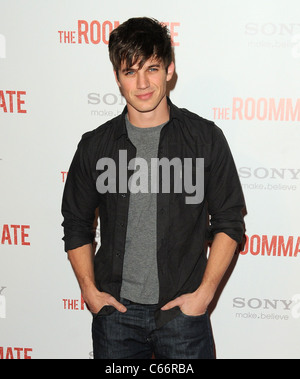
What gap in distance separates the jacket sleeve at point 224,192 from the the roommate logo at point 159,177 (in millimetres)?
65

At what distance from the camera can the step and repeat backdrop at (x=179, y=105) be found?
110 inches

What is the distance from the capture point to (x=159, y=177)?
228 centimetres

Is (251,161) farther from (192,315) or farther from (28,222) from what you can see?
(28,222)

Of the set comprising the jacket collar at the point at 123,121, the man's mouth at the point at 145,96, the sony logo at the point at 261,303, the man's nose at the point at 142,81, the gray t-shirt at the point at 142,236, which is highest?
the man's nose at the point at 142,81

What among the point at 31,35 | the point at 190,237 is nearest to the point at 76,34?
the point at 31,35

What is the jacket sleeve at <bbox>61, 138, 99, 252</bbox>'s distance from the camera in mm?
2414

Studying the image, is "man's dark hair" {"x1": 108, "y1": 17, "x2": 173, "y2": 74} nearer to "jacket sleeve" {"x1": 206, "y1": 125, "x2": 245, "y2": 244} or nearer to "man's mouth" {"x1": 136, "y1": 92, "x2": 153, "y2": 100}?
"man's mouth" {"x1": 136, "y1": 92, "x2": 153, "y2": 100}

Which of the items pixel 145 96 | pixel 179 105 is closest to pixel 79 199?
pixel 145 96

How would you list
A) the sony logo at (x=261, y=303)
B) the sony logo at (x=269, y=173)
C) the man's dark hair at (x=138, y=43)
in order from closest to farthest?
the man's dark hair at (x=138, y=43) → the sony logo at (x=269, y=173) → the sony logo at (x=261, y=303)

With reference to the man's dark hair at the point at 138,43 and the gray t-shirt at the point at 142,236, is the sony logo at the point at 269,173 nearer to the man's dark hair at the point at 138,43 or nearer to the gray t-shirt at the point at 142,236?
the gray t-shirt at the point at 142,236

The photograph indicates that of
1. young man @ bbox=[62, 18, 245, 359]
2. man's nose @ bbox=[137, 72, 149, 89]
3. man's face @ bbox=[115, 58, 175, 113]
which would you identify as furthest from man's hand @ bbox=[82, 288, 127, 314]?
man's nose @ bbox=[137, 72, 149, 89]

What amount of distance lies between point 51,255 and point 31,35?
1.46 metres

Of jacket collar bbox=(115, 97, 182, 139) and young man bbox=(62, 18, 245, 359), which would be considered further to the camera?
jacket collar bbox=(115, 97, 182, 139)

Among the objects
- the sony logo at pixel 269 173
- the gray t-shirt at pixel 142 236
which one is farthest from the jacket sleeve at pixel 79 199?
the sony logo at pixel 269 173
